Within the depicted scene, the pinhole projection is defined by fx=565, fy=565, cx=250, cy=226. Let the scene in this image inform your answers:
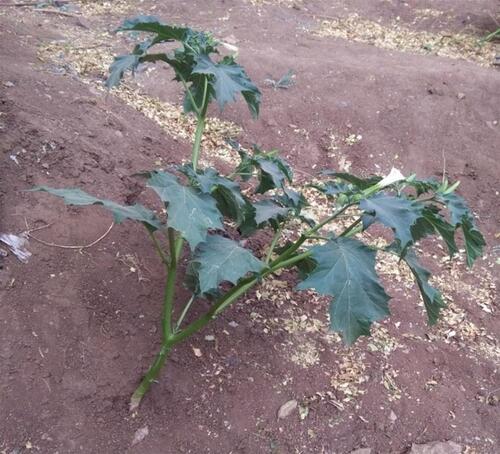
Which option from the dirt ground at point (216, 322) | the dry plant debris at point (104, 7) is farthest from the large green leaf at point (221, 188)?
the dry plant debris at point (104, 7)

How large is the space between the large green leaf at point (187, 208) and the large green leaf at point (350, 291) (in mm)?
359

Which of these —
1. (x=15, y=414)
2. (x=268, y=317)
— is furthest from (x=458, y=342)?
(x=15, y=414)

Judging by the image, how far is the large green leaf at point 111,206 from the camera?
1.90 meters

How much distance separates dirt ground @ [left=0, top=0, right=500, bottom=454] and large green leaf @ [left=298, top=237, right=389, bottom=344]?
990 mm

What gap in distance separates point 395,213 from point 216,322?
1.40 meters

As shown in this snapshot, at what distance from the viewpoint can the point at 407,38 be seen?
747 cm

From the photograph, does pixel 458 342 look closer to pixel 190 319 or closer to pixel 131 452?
pixel 190 319

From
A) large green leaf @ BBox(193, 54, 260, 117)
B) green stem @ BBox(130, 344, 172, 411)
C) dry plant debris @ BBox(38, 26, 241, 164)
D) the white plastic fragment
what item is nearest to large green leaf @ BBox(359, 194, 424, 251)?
large green leaf @ BBox(193, 54, 260, 117)

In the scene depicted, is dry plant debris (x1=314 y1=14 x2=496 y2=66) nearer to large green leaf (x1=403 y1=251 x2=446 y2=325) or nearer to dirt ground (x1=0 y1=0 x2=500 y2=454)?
dirt ground (x1=0 y1=0 x2=500 y2=454)

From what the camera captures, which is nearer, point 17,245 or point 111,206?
point 111,206

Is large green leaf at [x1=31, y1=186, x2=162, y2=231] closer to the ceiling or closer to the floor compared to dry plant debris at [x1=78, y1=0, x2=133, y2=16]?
closer to the ceiling

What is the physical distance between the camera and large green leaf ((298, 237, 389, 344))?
1.78 meters

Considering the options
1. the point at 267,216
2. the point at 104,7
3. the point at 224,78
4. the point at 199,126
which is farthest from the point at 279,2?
the point at 267,216

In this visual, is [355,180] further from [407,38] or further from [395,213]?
[407,38]
